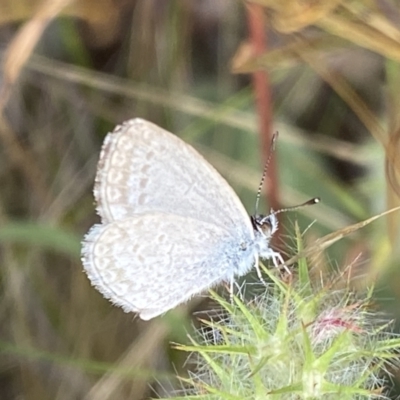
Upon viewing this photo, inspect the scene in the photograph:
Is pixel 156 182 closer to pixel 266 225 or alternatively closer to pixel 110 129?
pixel 266 225

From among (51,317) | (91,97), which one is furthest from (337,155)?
(51,317)

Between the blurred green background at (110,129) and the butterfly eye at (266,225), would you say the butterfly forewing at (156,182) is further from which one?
the blurred green background at (110,129)

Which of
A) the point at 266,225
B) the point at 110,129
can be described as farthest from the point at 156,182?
the point at 110,129

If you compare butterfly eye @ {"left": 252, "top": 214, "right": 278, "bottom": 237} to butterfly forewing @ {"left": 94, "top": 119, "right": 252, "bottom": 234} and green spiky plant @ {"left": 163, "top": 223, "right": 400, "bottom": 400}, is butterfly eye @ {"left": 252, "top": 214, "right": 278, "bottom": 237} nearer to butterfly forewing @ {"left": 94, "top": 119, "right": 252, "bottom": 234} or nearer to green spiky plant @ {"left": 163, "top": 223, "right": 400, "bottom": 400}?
butterfly forewing @ {"left": 94, "top": 119, "right": 252, "bottom": 234}

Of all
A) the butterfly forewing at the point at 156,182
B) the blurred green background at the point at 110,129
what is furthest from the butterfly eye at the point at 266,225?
the blurred green background at the point at 110,129

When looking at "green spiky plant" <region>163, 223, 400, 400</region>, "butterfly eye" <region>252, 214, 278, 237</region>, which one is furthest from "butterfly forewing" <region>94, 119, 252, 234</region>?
"green spiky plant" <region>163, 223, 400, 400</region>

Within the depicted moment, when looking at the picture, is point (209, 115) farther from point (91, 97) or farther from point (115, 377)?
point (115, 377)
